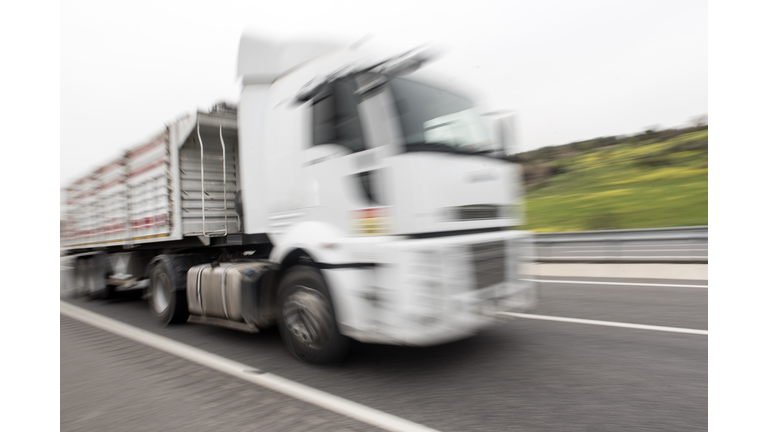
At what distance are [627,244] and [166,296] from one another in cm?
900

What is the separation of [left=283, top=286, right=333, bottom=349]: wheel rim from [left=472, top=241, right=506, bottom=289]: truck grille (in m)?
1.30

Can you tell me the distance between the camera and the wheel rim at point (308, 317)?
4023 mm

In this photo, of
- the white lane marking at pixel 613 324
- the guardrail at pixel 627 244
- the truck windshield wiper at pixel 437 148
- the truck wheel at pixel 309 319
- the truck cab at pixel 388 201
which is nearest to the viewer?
the truck cab at pixel 388 201

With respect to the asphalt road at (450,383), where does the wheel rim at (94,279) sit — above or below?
above

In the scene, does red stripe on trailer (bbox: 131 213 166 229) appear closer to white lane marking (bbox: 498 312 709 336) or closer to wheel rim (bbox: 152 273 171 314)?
wheel rim (bbox: 152 273 171 314)

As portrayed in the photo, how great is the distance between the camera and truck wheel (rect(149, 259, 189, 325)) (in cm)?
620

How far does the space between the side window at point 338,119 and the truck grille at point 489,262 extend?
51.2 inches

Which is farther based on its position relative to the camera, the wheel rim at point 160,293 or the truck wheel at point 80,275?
the truck wheel at point 80,275

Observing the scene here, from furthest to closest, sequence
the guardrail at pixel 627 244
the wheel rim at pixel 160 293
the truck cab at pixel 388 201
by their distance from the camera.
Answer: the guardrail at pixel 627 244 → the wheel rim at pixel 160 293 → the truck cab at pixel 388 201

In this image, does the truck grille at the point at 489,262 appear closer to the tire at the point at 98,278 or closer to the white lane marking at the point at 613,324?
the white lane marking at the point at 613,324

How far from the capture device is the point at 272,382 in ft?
12.8

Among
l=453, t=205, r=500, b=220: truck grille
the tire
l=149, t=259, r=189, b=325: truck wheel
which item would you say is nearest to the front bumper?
l=453, t=205, r=500, b=220: truck grille

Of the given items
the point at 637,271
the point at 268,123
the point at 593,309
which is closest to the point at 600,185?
the point at 637,271

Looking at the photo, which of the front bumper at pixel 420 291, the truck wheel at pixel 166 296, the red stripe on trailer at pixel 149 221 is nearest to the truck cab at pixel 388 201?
the front bumper at pixel 420 291
